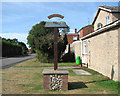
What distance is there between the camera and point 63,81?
6.80m

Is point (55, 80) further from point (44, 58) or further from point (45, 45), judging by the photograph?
point (44, 58)

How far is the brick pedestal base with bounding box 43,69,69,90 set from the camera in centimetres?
680

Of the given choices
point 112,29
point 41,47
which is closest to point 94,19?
point 41,47

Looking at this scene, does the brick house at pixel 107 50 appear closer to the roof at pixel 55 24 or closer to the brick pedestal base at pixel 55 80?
the roof at pixel 55 24

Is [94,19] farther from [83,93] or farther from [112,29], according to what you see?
[83,93]

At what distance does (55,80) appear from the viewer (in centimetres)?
682

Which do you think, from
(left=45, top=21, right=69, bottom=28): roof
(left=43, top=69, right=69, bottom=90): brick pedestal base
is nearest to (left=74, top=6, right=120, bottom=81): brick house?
(left=45, top=21, right=69, bottom=28): roof

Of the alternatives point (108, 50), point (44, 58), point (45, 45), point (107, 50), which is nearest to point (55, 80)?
point (108, 50)

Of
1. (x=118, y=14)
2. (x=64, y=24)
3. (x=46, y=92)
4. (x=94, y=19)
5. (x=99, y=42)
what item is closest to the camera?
(x=46, y=92)

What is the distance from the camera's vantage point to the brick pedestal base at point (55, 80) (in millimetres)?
6797

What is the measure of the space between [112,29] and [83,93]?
4.62 meters

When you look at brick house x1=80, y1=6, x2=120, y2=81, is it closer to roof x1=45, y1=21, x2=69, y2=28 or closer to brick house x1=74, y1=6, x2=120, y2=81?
brick house x1=74, y1=6, x2=120, y2=81

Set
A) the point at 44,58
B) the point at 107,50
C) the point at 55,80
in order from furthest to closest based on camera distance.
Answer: the point at 44,58, the point at 107,50, the point at 55,80

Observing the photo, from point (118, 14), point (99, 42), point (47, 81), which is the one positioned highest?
point (118, 14)
